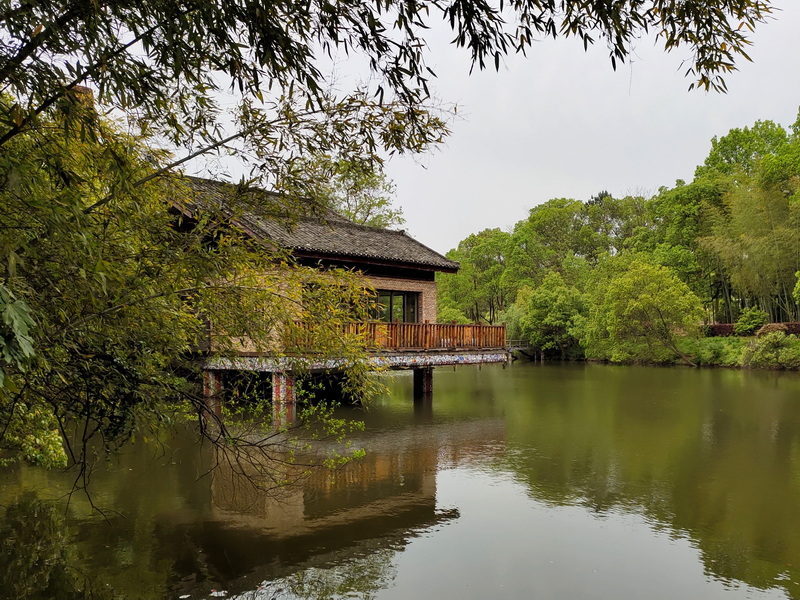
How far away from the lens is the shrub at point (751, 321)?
3247cm

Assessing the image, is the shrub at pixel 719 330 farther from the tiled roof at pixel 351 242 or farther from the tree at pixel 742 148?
the tiled roof at pixel 351 242

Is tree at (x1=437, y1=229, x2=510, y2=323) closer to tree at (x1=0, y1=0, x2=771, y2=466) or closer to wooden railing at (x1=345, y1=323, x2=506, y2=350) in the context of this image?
wooden railing at (x1=345, y1=323, x2=506, y2=350)

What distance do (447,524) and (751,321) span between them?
103ft

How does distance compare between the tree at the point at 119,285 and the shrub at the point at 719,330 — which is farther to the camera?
the shrub at the point at 719,330

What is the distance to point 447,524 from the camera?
6906 mm

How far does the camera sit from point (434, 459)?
10.2 m

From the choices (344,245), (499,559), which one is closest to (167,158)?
(499,559)

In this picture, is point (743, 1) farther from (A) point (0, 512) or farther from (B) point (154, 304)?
(A) point (0, 512)

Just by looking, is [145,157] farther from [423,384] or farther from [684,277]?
A: [684,277]

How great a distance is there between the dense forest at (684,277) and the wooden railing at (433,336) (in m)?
17.1

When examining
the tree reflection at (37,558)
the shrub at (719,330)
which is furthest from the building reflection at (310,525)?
the shrub at (719,330)

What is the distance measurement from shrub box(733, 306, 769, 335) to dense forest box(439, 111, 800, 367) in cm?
7

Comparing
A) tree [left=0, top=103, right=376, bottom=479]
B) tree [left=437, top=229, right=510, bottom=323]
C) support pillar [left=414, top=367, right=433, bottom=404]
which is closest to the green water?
tree [left=0, top=103, right=376, bottom=479]

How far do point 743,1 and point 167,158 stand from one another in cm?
424
